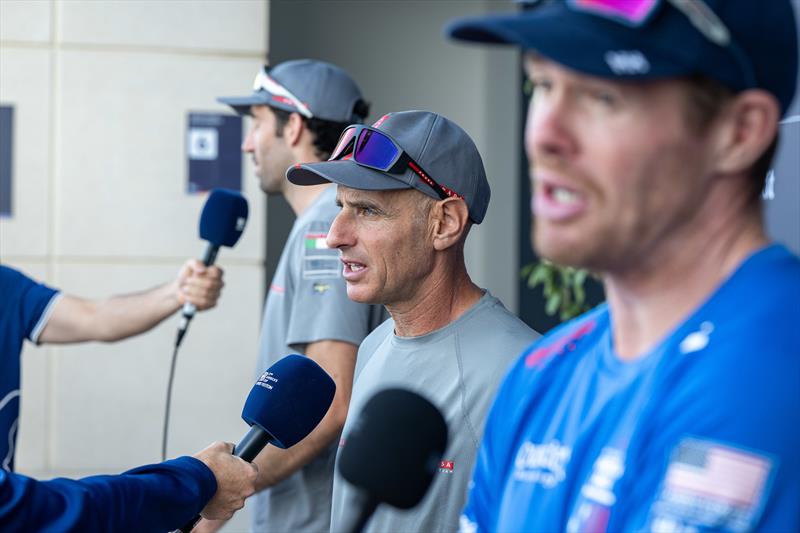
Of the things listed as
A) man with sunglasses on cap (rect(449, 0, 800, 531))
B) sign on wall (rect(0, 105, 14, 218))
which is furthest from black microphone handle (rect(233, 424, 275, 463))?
sign on wall (rect(0, 105, 14, 218))

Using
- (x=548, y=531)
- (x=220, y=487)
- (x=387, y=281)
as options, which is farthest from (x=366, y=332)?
(x=548, y=531)

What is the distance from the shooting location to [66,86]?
183 inches

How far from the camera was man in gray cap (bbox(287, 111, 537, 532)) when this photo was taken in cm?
200

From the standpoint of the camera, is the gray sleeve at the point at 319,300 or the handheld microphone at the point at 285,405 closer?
the handheld microphone at the point at 285,405

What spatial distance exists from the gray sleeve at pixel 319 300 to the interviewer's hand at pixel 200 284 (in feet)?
1.86

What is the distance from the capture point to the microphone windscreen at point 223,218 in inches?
123

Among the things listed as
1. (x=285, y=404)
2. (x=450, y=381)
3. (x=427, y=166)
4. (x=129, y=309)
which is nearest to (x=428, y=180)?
(x=427, y=166)

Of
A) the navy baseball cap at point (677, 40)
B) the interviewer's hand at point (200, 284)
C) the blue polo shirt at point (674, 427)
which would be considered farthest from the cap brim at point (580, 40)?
the interviewer's hand at point (200, 284)

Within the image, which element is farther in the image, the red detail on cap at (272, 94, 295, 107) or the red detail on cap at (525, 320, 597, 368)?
the red detail on cap at (272, 94, 295, 107)

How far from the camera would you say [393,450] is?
3.53 feet

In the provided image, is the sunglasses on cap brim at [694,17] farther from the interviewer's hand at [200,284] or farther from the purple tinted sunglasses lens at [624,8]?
the interviewer's hand at [200,284]

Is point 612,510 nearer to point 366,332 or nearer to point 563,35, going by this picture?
point 563,35

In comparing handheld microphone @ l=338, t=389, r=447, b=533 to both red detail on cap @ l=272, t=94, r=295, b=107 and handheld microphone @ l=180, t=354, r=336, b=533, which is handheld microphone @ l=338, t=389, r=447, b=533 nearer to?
handheld microphone @ l=180, t=354, r=336, b=533

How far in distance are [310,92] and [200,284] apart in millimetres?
623
